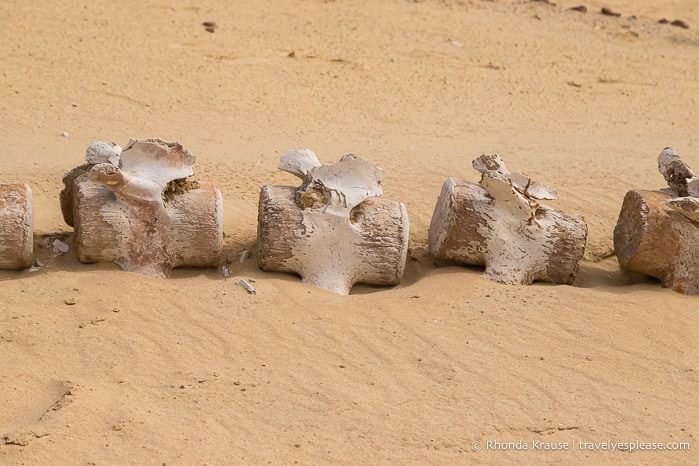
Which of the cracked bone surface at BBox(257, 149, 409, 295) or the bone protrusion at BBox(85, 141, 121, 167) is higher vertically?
the bone protrusion at BBox(85, 141, 121, 167)

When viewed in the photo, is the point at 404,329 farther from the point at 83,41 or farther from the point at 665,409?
the point at 83,41

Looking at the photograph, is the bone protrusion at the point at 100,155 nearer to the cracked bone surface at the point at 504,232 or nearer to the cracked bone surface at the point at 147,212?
the cracked bone surface at the point at 147,212

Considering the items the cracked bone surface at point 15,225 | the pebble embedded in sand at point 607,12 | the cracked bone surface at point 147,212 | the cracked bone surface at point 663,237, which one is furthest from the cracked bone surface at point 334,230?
the pebble embedded in sand at point 607,12

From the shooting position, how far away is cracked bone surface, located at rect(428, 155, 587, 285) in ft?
19.9

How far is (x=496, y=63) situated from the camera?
10.5 meters

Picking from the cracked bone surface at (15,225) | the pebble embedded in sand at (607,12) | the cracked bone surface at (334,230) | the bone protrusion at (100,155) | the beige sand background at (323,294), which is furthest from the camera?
the pebble embedded in sand at (607,12)

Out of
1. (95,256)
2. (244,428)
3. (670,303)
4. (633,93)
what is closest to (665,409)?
(670,303)

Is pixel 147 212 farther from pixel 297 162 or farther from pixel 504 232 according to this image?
pixel 504 232

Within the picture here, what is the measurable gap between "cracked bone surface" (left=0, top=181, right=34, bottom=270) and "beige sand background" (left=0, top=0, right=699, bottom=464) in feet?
0.39

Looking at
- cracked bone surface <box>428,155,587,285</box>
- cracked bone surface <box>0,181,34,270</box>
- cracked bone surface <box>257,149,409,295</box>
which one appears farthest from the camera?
cracked bone surface <box>428,155,587,285</box>

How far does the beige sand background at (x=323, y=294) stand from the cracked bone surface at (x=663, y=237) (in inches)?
4.9

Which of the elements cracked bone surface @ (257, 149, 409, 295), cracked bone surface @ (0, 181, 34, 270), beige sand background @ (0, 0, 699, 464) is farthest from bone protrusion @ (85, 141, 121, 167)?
cracked bone surface @ (257, 149, 409, 295)

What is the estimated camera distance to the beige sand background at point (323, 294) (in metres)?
4.64

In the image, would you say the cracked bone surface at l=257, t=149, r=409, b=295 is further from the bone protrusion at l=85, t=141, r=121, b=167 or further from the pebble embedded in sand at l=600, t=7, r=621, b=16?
the pebble embedded in sand at l=600, t=7, r=621, b=16
